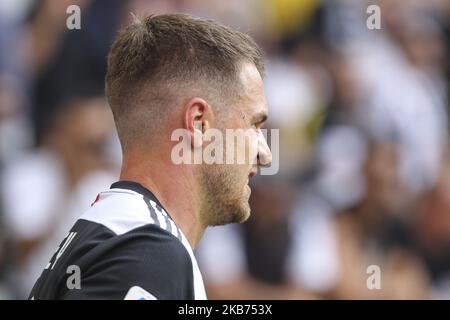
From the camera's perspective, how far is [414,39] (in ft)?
22.8

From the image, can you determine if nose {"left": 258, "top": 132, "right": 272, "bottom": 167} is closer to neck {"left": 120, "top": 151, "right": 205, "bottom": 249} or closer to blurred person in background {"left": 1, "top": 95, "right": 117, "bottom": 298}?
neck {"left": 120, "top": 151, "right": 205, "bottom": 249}

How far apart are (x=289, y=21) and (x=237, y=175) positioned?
4117 mm

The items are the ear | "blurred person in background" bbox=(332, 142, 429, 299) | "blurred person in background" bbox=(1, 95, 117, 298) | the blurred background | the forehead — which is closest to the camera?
the ear

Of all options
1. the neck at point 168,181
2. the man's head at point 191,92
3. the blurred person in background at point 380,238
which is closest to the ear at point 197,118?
the man's head at point 191,92

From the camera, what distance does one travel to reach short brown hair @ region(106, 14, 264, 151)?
8.46ft

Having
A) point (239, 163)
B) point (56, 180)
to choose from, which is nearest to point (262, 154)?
point (239, 163)

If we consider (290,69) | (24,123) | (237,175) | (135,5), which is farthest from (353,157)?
(237,175)

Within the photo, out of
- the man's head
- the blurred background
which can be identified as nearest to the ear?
the man's head

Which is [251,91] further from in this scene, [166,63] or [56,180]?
[56,180]

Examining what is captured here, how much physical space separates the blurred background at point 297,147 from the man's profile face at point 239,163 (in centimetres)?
275

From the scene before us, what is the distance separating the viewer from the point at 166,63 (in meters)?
2.58

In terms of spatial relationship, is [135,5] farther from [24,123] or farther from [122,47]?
[122,47]

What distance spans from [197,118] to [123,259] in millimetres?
576

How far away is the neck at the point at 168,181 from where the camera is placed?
2561mm
